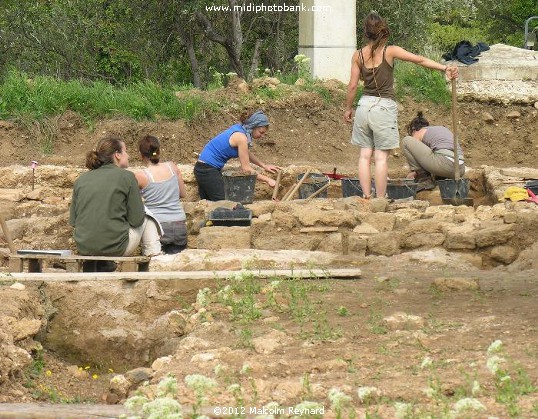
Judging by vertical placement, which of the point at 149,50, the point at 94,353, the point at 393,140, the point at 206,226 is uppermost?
the point at 149,50

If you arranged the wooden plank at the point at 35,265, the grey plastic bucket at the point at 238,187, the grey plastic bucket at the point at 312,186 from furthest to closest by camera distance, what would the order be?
the grey plastic bucket at the point at 312,186
the grey plastic bucket at the point at 238,187
the wooden plank at the point at 35,265

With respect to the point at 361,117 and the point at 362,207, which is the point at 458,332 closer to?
the point at 362,207

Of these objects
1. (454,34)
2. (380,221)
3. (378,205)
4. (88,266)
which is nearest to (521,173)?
(378,205)

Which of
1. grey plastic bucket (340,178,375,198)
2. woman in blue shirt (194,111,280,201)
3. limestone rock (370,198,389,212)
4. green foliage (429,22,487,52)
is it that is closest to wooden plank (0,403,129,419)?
limestone rock (370,198,389,212)

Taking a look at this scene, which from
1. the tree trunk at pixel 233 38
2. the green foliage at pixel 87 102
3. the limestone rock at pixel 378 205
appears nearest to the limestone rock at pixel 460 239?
the limestone rock at pixel 378 205

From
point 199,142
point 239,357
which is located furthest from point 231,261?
point 199,142

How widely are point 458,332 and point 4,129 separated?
9.90 m

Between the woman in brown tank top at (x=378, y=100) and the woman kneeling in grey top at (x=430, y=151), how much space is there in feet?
4.17

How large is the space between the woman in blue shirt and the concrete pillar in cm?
426

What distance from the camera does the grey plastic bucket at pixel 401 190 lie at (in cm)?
1247

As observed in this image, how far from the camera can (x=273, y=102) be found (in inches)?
638

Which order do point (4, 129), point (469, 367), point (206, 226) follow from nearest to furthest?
1. point (469, 367)
2. point (206, 226)
3. point (4, 129)

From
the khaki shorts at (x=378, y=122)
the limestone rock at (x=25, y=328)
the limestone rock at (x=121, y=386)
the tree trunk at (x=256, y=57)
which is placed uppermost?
the tree trunk at (x=256, y=57)

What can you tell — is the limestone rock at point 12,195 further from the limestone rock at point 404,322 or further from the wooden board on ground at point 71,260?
the limestone rock at point 404,322
